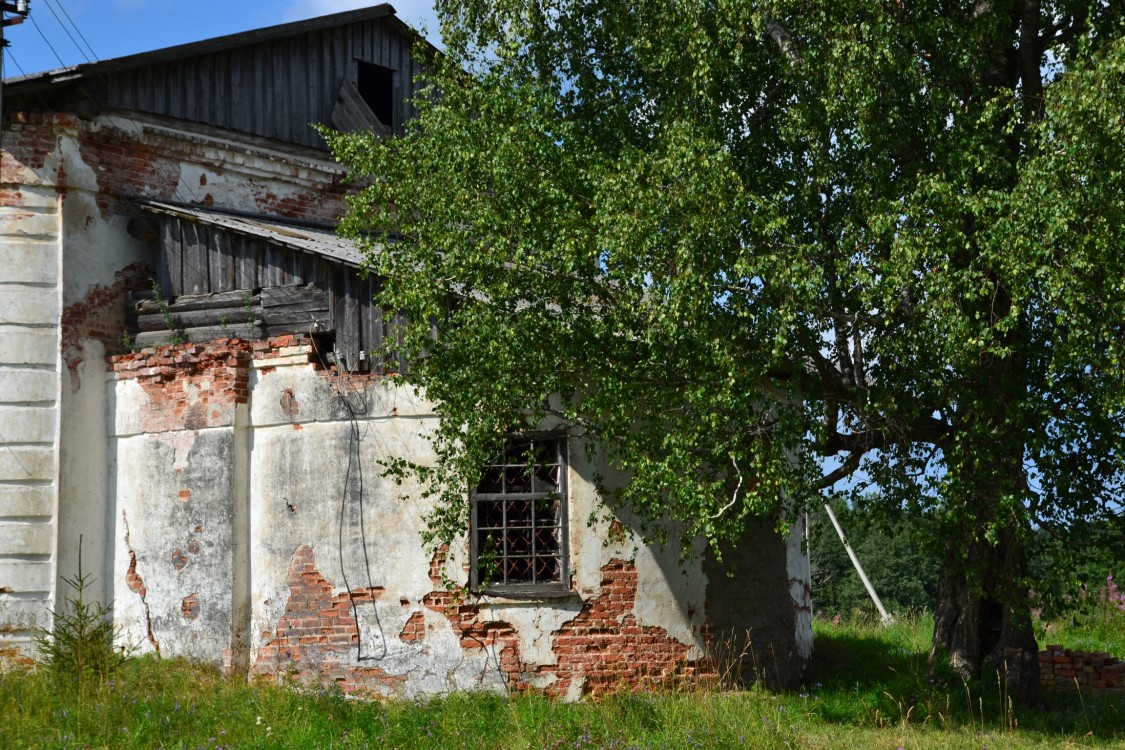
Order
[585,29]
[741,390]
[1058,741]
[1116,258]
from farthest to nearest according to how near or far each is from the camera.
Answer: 1. [585,29]
2. [1058,741]
3. [741,390]
4. [1116,258]

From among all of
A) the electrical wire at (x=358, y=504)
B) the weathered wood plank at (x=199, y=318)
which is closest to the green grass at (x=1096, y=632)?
the electrical wire at (x=358, y=504)

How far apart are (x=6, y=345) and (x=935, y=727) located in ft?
31.5

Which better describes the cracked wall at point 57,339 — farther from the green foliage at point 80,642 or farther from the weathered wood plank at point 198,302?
the weathered wood plank at point 198,302

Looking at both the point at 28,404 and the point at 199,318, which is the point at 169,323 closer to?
the point at 199,318

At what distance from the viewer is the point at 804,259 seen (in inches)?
336

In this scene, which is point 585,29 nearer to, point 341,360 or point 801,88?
point 801,88

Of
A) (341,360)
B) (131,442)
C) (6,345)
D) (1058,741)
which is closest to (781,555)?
(1058,741)

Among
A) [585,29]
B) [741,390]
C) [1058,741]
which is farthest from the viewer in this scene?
[585,29]

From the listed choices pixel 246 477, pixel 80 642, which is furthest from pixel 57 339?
pixel 80 642

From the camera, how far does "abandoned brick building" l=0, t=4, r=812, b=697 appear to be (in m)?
10.9

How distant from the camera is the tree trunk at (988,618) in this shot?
959cm

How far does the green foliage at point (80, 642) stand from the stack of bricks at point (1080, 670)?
29.8 ft

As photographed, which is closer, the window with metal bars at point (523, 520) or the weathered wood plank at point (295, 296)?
the window with metal bars at point (523, 520)

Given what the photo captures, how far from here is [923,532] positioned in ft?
30.1
